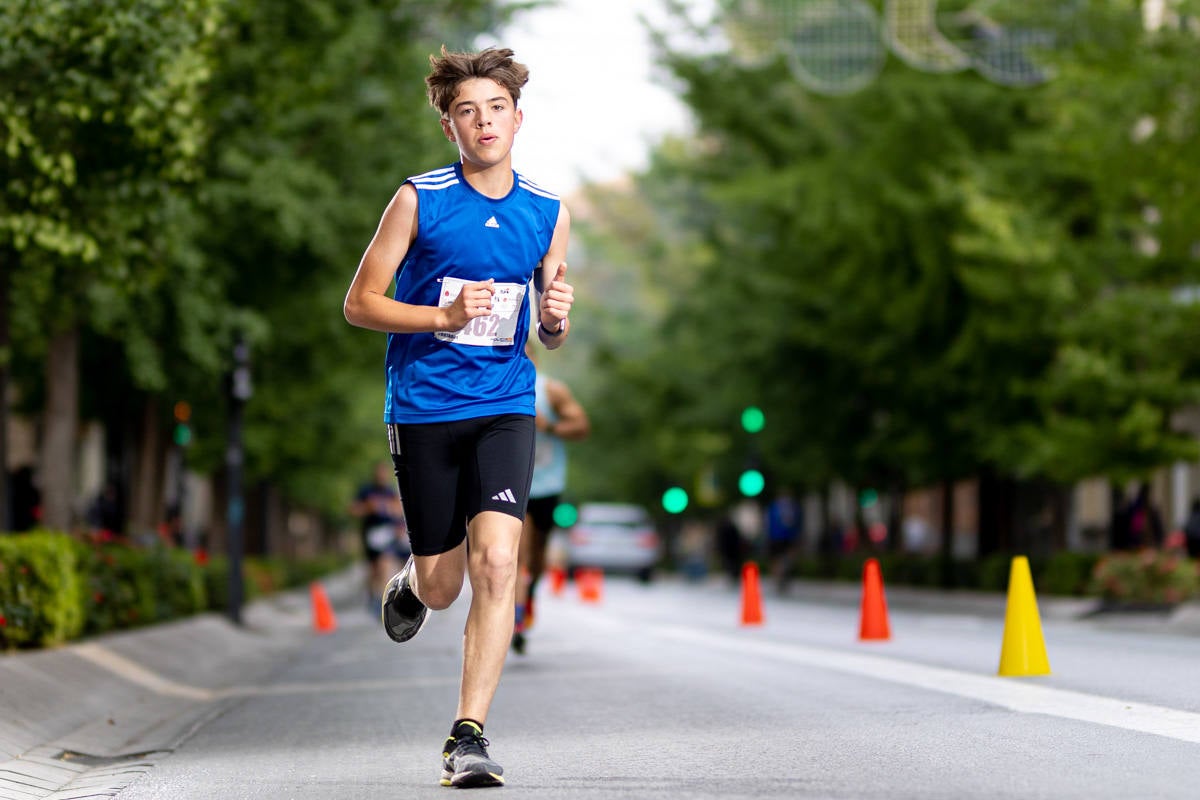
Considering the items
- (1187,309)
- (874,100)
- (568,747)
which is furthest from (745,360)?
(568,747)

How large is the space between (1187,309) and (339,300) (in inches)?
409

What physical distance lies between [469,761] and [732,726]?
2.24 meters

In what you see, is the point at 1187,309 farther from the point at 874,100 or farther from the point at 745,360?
the point at 745,360

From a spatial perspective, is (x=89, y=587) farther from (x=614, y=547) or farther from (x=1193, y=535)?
Result: (x=614, y=547)

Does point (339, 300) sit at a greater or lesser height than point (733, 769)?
greater

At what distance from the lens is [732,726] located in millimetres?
8461

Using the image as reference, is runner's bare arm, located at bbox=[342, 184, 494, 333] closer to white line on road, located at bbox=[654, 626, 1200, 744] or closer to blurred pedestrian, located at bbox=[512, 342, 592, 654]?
white line on road, located at bbox=[654, 626, 1200, 744]

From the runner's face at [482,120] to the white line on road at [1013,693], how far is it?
3.32 m

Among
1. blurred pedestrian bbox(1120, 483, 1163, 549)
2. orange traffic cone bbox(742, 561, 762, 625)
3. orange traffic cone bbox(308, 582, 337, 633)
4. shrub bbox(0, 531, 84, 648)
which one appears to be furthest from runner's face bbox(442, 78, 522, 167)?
blurred pedestrian bbox(1120, 483, 1163, 549)

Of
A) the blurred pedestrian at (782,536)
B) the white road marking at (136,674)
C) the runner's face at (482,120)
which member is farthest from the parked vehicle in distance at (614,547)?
the runner's face at (482,120)

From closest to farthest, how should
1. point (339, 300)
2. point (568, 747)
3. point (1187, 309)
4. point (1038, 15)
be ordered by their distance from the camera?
point (568, 747)
point (339, 300)
point (1187, 309)
point (1038, 15)

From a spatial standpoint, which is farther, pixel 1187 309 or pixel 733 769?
pixel 1187 309

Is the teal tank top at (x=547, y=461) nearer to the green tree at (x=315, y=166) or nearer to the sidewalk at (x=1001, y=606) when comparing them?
the sidewalk at (x=1001, y=606)

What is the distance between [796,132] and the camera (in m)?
34.4
